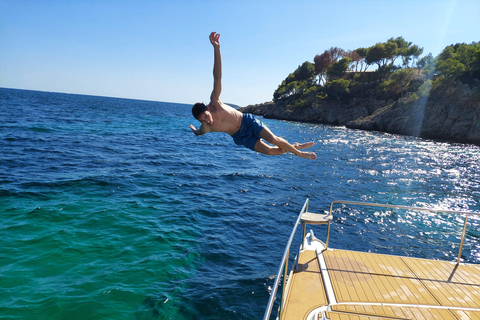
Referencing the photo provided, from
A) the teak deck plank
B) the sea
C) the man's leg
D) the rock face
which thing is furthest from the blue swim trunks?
the rock face

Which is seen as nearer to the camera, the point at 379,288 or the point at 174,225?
the point at 379,288

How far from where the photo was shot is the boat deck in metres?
5.05

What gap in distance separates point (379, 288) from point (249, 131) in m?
4.55

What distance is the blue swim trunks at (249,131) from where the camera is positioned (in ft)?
21.1

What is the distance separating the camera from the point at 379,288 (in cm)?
585

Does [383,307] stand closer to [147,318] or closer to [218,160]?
[147,318]

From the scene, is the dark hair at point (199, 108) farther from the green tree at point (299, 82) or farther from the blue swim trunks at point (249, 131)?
the green tree at point (299, 82)

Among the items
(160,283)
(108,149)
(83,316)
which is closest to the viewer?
(83,316)

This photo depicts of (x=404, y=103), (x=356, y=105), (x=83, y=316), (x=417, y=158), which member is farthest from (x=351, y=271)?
(x=356, y=105)

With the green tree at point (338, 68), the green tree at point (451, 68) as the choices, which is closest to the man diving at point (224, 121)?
the green tree at point (451, 68)

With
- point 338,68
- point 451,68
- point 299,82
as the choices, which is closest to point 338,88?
point 338,68

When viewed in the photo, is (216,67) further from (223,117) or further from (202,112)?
(223,117)

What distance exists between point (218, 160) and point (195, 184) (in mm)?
9230

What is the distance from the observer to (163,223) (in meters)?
12.5
